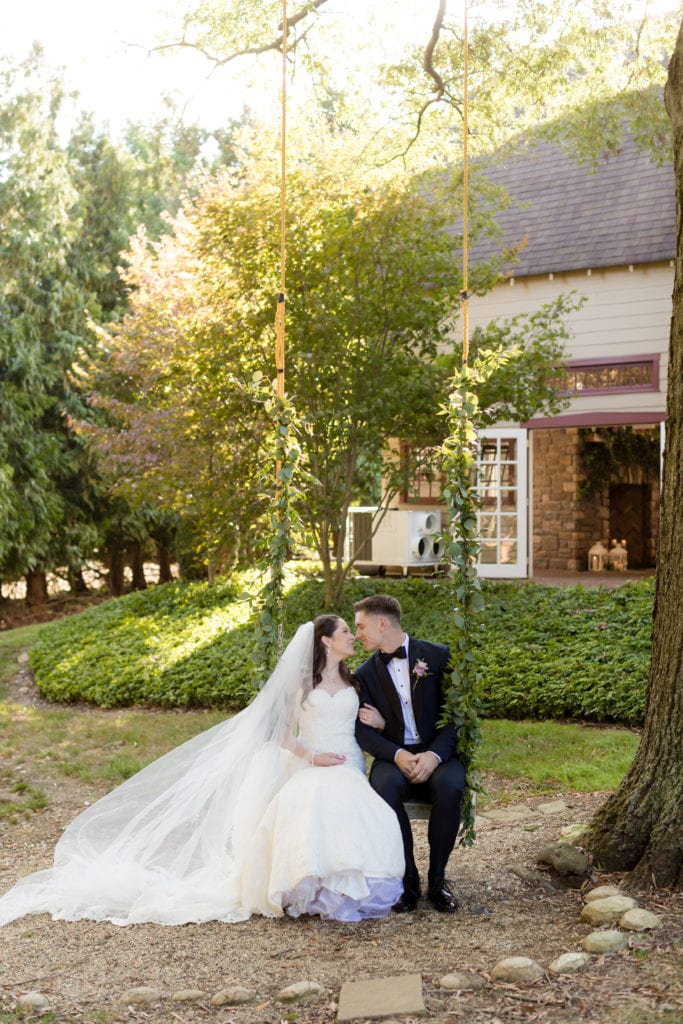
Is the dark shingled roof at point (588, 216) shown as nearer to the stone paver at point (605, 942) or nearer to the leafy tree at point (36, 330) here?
the leafy tree at point (36, 330)

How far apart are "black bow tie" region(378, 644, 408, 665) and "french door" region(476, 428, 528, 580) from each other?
828 cm

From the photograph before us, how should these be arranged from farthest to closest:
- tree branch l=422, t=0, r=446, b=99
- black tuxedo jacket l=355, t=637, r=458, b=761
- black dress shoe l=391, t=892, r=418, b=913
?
tree branch l=422, t=0, r=446, b=99
black tuxedo jacket l=355, t=637, r=458, b=761
black dress shoe l=391, t=892, r=418, b=913

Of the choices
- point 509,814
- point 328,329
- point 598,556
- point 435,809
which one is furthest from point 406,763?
point 598,556

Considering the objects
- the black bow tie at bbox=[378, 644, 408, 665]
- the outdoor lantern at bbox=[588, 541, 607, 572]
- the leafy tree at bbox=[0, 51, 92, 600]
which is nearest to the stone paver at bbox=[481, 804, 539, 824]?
the black bow tie at bbox=[378, 644, 408, 665]

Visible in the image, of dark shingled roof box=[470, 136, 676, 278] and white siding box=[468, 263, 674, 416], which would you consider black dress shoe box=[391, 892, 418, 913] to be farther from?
dark shingled roof box=[470, 136, 676, 278]

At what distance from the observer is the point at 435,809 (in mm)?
4188

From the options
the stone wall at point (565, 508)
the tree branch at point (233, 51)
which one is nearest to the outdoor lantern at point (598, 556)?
the stone wall at point (565, 508)

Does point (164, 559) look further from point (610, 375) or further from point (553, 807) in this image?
point (553, 807)

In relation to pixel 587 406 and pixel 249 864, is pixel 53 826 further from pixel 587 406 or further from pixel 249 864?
pixel 587 406

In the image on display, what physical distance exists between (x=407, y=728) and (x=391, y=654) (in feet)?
1.02

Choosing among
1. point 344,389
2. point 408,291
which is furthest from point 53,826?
point 408,291

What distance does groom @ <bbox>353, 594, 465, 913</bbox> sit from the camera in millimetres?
4191

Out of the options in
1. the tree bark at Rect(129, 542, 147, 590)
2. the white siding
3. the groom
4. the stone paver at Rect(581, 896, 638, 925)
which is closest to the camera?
the stone paver at Rect(581, 896, 638, 925)

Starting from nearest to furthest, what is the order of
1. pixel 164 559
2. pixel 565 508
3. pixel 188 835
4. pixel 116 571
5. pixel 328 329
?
pixel 188 835
pixel 328 329
pixel 565 508
pixel 116 571
pixel 164 559
